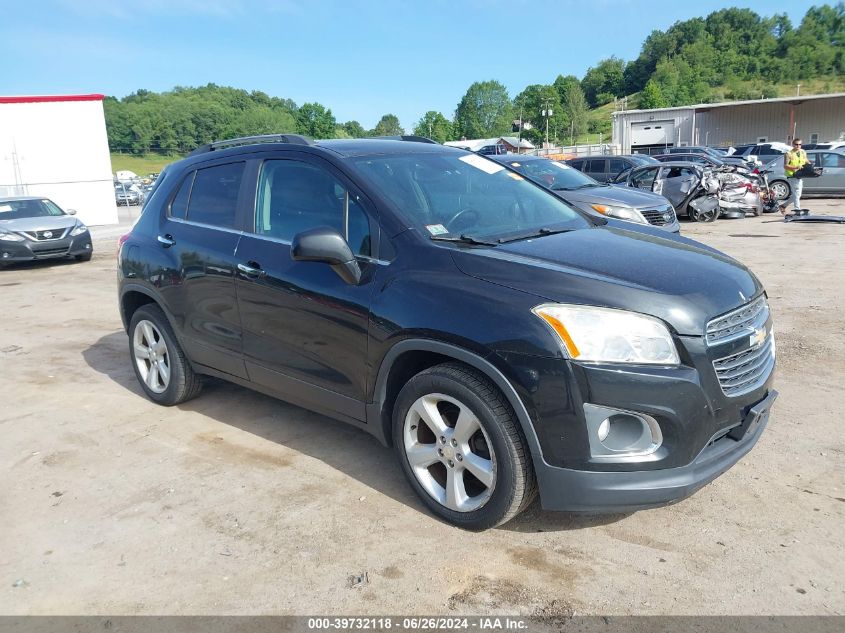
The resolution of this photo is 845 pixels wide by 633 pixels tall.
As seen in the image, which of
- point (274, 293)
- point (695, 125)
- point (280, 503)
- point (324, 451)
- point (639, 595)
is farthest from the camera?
point (695, 125)

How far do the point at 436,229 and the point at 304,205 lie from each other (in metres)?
0.89

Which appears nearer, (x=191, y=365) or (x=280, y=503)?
(x=280, y=503)

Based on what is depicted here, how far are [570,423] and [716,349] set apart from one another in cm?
72

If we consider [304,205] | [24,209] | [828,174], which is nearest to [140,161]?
[24,209]

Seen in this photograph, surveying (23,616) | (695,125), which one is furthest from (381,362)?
(695,125)

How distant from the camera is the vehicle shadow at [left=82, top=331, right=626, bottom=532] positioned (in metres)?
3.38

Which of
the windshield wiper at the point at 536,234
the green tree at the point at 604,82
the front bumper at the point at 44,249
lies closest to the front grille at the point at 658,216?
the windshield wiper at the point at 536,234

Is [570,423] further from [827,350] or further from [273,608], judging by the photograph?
[827,350]

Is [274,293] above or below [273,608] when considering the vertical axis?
above

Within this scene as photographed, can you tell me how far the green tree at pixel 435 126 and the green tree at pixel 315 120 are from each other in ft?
56.4

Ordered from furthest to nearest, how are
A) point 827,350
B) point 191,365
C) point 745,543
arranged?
point 827,350, point 191,365, point 745,543

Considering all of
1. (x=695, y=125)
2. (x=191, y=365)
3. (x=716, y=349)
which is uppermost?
(x=695, y=125)

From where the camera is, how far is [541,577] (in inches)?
114

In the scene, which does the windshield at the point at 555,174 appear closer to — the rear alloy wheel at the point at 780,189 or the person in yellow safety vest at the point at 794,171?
the person in yellow safety vest at the point at 794,171
